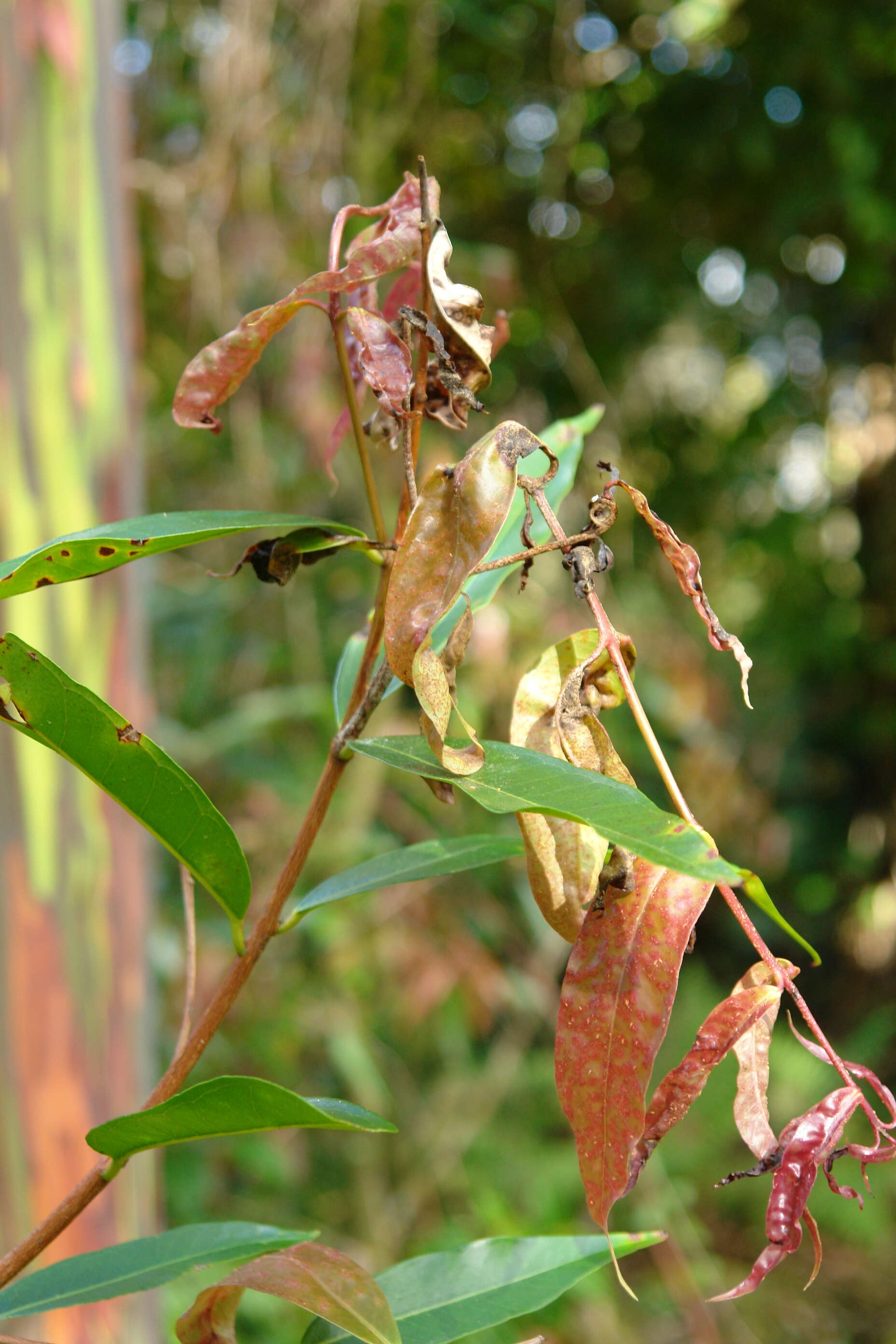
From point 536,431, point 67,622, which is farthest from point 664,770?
point 536,431

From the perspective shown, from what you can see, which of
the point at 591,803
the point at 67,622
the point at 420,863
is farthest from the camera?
the point at 67,622

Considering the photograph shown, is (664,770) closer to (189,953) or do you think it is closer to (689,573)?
(689,573)

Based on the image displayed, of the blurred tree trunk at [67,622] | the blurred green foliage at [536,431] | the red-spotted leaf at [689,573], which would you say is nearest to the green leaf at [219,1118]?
the red-spotted leaf at [689,573]

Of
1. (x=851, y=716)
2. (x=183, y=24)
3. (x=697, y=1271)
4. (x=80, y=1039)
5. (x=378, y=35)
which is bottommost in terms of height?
(x=697, y=1271)

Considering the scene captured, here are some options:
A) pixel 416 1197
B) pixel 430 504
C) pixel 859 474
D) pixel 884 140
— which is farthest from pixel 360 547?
pixel 859 474

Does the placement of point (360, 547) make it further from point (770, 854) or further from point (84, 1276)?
point (770, 854)

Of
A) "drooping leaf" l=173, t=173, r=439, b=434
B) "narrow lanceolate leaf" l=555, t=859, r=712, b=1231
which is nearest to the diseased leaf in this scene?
"drooping leaf" l=173, t=173, r=439, b=434
